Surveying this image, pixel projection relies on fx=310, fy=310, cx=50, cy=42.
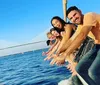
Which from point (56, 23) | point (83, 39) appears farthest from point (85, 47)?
point (83, 39)

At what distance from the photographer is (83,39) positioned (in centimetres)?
522

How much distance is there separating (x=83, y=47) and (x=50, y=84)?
24.3 feet

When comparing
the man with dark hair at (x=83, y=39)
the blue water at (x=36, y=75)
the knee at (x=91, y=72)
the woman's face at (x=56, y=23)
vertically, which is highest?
the blue water at (x=36, y=75)

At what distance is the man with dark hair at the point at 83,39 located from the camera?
5.20 m

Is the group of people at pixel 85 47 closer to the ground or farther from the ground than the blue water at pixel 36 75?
closer to the ground

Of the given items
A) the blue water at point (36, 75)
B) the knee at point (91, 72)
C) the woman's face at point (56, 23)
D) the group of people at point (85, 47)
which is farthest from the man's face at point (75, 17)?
the blue water at point (36, 75)

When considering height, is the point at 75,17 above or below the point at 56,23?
below

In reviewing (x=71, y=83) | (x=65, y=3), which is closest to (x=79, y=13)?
(x=65, y=3)

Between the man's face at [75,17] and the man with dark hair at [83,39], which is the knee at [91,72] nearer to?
the man with dark hair at [83,39]

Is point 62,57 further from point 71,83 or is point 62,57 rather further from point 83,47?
point 71,83

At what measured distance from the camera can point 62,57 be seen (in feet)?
17.0

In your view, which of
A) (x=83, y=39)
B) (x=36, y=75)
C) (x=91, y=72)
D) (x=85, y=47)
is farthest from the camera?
(x=36, y=75)

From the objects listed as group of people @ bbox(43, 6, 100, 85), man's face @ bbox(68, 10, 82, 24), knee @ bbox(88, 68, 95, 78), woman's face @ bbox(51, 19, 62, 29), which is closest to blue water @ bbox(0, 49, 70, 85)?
woman's face @ bbox(51, 19, 62, 29)

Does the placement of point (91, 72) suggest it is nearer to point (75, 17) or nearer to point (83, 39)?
point (83, 39)
